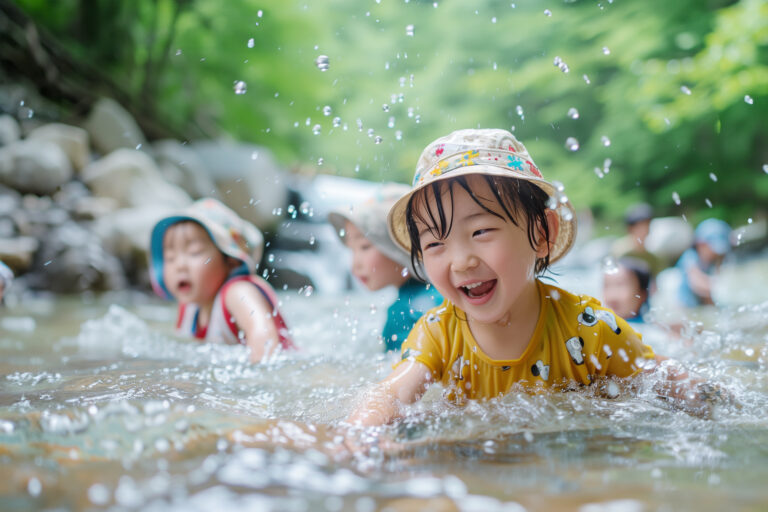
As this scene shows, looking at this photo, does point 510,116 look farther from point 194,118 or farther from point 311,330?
point 311,330

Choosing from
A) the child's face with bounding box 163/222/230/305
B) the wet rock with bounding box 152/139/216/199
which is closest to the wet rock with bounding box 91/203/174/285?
the wet rock with bounding box 152/139/216/199

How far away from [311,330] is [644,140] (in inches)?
464

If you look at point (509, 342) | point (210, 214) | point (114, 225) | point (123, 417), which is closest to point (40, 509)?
point (123, 417)

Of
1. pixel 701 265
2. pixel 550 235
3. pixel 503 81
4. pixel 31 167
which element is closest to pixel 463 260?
pixel 550 235

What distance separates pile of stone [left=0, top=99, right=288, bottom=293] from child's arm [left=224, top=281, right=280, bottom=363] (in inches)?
162

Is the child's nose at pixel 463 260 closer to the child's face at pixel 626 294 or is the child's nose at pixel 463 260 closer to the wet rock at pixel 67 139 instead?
the child's face at pixel 626 294

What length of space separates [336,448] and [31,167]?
853 cm

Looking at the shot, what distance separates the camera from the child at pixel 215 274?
386 cm

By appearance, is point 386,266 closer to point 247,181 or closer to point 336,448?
point 336,448

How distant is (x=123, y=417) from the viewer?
5.72ft

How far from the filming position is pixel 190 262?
3.97 m

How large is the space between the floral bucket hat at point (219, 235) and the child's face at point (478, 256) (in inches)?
83.9

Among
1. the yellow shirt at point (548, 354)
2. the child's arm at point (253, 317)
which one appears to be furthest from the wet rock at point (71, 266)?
the yellow shirt at point (548, 354)

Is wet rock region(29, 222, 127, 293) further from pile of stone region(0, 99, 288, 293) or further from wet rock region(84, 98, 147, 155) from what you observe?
wet rock region(84, 98, 147, 155)
